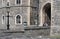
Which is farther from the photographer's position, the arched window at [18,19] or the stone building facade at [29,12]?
the arched window at [18,19]

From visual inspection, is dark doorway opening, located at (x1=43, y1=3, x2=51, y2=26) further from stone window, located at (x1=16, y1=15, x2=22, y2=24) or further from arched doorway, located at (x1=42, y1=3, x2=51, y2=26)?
stone window, located at (x1=16, y1=15, x2=22, y2=24)

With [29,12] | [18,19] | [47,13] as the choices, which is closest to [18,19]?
[18,19]

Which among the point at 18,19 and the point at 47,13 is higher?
the point at 47,13

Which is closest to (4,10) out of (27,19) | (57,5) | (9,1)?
(9,1)

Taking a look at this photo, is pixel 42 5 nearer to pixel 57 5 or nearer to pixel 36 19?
pixel 36 19

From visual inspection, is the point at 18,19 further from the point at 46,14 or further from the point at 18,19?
the point at 46,14

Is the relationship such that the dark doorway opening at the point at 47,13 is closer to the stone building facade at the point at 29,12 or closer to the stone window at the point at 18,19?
the stone building facade at the point at 29,12

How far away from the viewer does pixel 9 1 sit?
3722 centimetres

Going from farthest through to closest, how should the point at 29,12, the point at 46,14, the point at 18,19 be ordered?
the point at 46,14
the point at 18,19
the point at 29,12

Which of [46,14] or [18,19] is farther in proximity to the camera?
[46,14]

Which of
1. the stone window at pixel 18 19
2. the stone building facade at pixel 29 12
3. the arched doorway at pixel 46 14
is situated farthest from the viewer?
the stone window at pixel 18 19

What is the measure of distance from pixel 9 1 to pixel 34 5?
3.60 metres

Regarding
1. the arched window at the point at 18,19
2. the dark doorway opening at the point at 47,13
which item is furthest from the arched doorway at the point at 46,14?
the arched window at the point at 18,19

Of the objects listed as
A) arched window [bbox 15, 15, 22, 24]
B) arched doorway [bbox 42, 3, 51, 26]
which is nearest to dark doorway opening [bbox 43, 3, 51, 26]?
arched doorway [bbox 42, 3, 51, 26]
